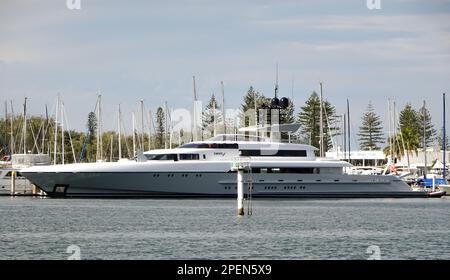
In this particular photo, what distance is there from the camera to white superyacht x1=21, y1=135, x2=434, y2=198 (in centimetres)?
6838

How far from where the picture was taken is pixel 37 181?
70.8 metres

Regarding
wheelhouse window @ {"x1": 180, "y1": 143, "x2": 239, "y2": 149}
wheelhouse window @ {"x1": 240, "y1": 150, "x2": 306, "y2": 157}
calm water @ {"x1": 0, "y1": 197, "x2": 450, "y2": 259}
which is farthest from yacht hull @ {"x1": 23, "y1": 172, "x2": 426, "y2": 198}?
calm water @ {"x1": 0, "y1": 197, "x2": 450, "y2": 259}

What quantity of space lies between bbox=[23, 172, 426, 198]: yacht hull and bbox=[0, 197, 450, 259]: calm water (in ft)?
10.9

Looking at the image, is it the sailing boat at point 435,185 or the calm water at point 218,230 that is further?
the sailing boat at point 435,185

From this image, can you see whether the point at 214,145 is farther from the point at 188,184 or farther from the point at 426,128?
the point at 426,128

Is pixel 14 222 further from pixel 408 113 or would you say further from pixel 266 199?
pixel 408 113
